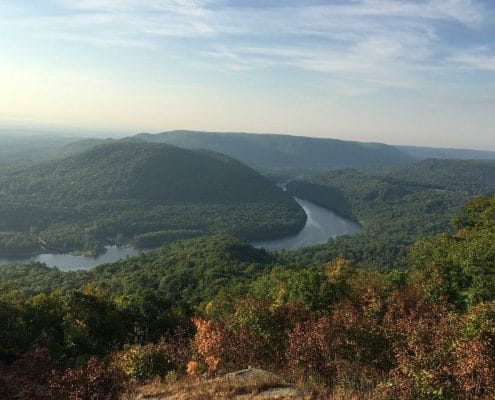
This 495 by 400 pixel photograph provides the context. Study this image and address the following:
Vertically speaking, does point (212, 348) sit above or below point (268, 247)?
above

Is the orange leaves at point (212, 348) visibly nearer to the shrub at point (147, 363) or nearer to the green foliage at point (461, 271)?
the shrub at point (147, 363)

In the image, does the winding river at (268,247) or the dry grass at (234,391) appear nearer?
the dry grass at (234,391)

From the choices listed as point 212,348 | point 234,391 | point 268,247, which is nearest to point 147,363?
point 212,348

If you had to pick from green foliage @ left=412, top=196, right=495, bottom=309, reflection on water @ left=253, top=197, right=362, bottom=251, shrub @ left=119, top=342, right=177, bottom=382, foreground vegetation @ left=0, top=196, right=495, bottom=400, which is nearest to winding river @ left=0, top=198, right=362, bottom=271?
reflection on water @ left=253, top=197, right=362, bottom=251

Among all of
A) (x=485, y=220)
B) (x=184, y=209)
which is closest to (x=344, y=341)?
(x=485, y=220)

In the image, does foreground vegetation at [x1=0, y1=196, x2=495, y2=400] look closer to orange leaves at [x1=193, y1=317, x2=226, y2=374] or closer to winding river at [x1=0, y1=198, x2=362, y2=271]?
orange leaves at [x1=193, y1=317, x2=226, y2=374]

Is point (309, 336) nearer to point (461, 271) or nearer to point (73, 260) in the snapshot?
point (461, 271)

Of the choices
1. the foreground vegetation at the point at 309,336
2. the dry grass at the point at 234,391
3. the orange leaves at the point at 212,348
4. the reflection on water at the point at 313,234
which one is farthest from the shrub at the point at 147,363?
the reflection on water at the point at 313,234

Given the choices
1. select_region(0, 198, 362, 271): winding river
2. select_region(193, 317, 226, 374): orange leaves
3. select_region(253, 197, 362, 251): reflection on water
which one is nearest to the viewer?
select_region(193, 317, 226, 374): orange leaves

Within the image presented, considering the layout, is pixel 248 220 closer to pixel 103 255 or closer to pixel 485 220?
pixel 103 255
